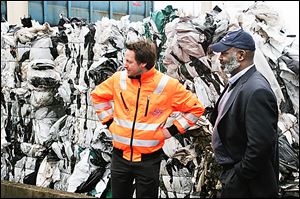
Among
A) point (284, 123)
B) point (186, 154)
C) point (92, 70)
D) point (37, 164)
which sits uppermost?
point (92, 70)

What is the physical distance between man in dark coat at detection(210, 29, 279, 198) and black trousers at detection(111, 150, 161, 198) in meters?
0.59

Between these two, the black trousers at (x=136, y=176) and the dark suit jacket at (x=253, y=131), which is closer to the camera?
the dark suit jacket at (x=253, y=131)

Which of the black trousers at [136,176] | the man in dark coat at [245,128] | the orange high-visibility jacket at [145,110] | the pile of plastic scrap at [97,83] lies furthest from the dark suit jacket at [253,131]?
the pile of plastic scrap at [97,83]

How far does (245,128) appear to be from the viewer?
300 centimetres

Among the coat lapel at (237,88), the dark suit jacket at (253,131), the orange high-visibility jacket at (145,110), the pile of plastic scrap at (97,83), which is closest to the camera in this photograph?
the dark suit jacket at (253,131)

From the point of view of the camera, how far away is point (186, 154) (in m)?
4.37

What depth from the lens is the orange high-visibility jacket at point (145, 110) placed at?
3.53 meters

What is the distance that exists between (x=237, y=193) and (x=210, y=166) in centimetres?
120

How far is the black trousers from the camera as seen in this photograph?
3559 millimetres

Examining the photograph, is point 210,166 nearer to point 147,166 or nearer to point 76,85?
point 147,166

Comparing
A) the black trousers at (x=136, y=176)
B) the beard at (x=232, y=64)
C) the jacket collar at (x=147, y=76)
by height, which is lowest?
the black trousers at (x=136, y=176)

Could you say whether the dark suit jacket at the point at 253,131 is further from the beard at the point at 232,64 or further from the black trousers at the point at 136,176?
the black trousers at the point at 136,176

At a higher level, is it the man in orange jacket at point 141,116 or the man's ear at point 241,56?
the man's ear at point 241,56

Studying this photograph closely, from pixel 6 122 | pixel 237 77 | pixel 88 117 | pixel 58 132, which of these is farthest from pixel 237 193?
pixel 6 122
